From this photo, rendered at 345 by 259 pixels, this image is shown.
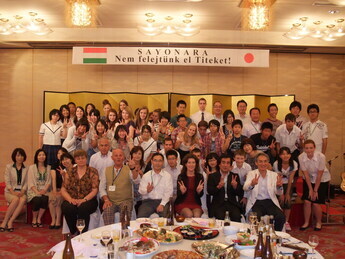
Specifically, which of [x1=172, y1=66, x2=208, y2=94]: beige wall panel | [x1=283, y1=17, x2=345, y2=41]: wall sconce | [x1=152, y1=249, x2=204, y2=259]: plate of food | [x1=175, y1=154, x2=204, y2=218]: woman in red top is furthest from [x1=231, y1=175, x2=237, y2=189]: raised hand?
[x1=172, y1=66, x2=208, y2=94]: beige wall panel

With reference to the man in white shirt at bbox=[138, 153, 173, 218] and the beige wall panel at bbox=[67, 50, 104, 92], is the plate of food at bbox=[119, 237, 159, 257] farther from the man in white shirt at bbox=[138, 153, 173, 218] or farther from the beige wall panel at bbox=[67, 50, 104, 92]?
the beige wall panel at bbox=[67, 50, 104, 92]

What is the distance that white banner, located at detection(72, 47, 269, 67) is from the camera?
25.5 feet

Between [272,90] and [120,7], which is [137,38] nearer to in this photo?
[120,7]

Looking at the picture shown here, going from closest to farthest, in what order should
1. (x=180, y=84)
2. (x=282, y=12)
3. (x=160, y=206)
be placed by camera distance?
(x=160, y=206), (x=282, y=12), (x=180, y=84)

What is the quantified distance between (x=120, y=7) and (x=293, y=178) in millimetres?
4355

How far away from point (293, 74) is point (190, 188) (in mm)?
5502

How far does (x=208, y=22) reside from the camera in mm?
7738

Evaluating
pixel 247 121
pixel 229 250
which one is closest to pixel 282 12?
pixel 247 121

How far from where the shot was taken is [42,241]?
5242 mm

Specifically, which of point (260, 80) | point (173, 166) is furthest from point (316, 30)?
point (173, 166)

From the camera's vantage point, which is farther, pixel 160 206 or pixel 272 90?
pixel 272 90

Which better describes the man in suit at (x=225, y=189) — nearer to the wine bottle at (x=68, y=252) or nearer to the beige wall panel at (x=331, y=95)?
the wine bottle at (x=68, y=252)

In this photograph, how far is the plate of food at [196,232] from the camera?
127 inches

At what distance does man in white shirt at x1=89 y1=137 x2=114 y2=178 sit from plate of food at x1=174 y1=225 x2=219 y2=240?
247 centimetres
